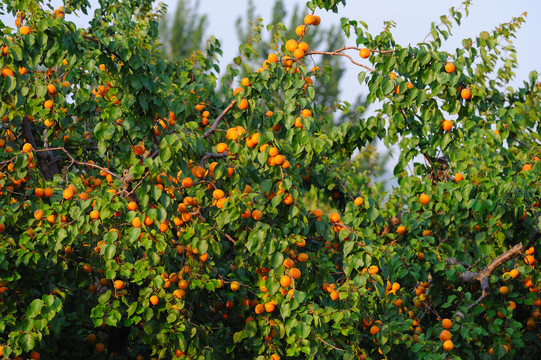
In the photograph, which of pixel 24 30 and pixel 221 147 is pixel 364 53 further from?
pixel 24 30

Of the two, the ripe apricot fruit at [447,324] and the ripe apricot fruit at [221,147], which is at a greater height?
the ripe apricot fruit at [221,147]

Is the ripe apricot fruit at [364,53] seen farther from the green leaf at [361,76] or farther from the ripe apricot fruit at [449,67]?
the ripe apricot fruit at [449,67]

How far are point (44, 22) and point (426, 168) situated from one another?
10.0 ft

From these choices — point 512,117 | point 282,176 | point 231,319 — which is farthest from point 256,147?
point 512,117

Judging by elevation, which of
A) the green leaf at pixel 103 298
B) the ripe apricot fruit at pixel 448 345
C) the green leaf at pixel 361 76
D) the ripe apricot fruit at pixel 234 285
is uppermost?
the green leaf at pixel 361 76

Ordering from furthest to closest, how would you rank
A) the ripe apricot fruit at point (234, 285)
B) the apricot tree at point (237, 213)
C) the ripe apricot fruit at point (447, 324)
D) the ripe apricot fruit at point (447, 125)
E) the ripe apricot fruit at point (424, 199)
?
the ripe apricot fruit at point (424, 199), the ripe apricot fruit at point (447, 324), the ripe apricot fruit at point (234, 285), the ripe apricot fruit at point (447, 125), the apricot tree at point (237, 213)

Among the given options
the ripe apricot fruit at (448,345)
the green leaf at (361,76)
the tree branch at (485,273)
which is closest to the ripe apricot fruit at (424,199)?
the tree branch at (485,273)

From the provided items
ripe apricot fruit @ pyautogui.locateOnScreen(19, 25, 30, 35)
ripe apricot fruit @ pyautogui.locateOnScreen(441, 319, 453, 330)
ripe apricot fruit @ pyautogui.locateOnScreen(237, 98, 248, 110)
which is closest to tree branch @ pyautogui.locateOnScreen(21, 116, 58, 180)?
ripe apricot fruit @ pyautogui.locateOnScreen(19, 25, 30, 35)

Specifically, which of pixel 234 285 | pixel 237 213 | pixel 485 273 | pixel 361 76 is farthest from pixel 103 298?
pixel 485 273

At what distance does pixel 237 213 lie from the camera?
279 cm

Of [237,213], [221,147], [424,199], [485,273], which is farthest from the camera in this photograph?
[424,199]

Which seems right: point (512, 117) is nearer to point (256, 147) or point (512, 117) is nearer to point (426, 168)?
point (426, 168)

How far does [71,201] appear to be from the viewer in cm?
312

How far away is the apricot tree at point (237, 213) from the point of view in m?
2.93
